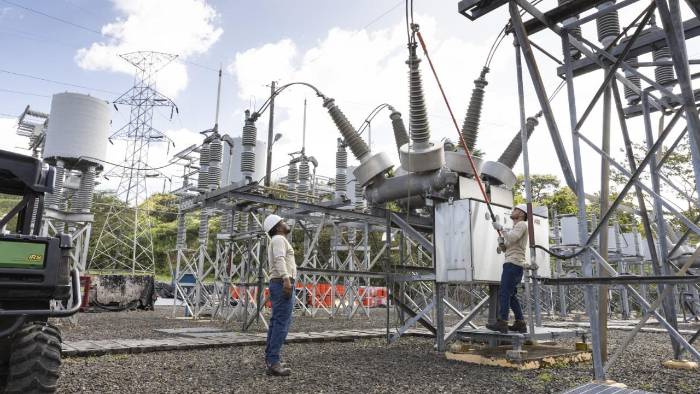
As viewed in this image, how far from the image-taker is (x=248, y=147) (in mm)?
8984

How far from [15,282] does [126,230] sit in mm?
36909

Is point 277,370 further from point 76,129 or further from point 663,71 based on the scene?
point 76,129

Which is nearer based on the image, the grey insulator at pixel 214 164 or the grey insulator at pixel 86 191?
the grey insulator at pixel 214 164

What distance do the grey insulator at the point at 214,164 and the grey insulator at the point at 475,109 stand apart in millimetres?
5215

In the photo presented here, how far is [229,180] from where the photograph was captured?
1561 cm

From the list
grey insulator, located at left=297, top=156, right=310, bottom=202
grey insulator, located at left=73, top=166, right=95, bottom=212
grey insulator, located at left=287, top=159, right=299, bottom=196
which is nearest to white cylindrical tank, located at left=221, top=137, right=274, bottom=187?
grey insulator, located at left=287, top=159, right=299, bottom=196

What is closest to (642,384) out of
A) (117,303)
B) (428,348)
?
(428,348)

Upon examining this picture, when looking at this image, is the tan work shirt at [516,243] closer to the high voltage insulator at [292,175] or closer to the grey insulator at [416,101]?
the grey insulator at [416,101]

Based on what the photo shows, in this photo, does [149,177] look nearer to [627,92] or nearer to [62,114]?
[62,114]

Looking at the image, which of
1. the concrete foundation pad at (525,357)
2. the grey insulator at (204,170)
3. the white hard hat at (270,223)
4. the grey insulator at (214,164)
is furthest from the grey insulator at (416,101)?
the grey insulator at (204,170)

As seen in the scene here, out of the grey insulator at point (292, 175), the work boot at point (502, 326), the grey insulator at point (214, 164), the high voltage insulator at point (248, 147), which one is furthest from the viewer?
the grey insulator at point (292, 175)

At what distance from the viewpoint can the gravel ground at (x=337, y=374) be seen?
15.4 ft

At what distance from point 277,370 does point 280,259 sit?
49.0 inches

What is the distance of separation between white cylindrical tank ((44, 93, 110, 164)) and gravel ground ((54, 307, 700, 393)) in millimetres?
8038
